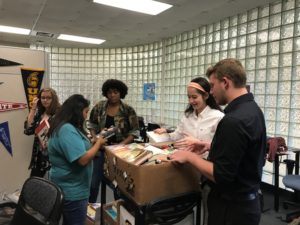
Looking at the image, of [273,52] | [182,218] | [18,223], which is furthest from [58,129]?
[273,52]

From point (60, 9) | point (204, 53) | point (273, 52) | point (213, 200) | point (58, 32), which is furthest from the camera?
point (58, 32)

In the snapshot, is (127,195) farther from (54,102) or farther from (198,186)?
(54,102)

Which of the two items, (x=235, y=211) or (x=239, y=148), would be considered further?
(x=235, y=211)

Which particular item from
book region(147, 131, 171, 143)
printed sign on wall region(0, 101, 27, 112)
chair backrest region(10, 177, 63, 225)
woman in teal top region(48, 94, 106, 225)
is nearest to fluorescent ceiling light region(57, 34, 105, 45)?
printed sign on wall region(0, 101, 27, 112)

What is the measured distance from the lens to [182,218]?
Answer: 143 cm

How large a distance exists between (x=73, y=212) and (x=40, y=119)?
1.21m

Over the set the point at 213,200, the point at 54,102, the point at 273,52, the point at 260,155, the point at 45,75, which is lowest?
the point at 213,200

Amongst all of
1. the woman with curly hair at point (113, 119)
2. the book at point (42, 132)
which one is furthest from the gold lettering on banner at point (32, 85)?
the woman with curly hair at point (113, 119)

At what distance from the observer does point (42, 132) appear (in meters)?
2.49

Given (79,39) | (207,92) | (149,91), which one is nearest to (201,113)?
(207,92)

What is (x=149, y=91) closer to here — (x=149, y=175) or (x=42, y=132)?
(x=42, y=132)

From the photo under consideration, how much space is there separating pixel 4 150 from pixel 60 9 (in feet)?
6.50

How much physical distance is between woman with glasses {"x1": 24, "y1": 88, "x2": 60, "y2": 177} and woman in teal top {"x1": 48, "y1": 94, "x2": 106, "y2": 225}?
3.03 feet

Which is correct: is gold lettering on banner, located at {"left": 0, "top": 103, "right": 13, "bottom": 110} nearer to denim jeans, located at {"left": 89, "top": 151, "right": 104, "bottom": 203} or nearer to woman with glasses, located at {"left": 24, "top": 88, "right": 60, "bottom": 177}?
woman with glasses, located at {"left": 24, "top": 88, "right": 60, "bottom": 177}
